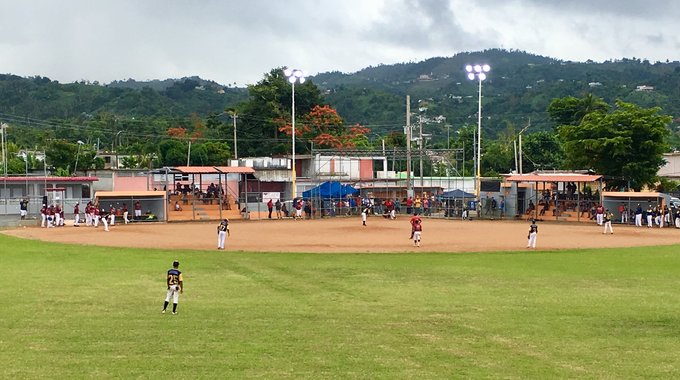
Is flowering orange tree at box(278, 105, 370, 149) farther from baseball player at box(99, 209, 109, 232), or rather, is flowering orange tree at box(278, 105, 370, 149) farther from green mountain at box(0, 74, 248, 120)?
green mountain at box(0, 74, 248, 120)

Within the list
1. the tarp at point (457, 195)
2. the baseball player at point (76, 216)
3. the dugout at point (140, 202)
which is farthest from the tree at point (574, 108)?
the baseball player at point (76, 216)

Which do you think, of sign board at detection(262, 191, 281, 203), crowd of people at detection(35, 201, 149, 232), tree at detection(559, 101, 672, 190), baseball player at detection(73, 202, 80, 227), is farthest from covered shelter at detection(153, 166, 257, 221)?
tree at detection(559, 101, 672, 190)

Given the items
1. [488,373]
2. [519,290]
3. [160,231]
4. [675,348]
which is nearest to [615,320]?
[675,348]

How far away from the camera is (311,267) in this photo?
1238 inches

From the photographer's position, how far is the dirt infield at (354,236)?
40.8 meters

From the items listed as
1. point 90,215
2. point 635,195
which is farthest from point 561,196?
point 90,215

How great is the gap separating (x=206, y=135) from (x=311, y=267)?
86453 mm

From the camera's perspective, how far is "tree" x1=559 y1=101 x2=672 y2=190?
209 feet

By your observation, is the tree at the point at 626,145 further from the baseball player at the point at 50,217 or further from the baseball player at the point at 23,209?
the baseball player at the point at 23,209

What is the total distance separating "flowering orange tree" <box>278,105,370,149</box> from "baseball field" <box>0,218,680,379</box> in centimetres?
5915

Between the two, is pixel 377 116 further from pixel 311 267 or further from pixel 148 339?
pixel 148 339

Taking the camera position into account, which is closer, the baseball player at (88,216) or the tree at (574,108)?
the baseball player at (88,216)

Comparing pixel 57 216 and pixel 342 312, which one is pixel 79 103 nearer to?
pixel 57 216

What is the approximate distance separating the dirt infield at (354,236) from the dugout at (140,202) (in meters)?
2.74
